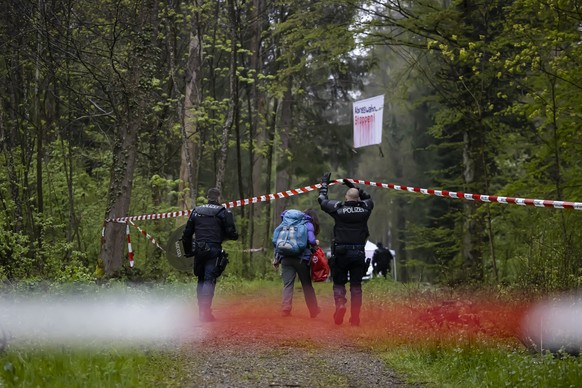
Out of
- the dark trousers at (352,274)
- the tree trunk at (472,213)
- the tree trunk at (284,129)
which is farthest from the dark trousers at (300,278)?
the tree trunk at (284,129)

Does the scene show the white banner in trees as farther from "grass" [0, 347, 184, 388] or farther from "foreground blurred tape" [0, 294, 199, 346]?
"grass" [0, 347, 184, 388]

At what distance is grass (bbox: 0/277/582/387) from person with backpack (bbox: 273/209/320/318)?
126 centimetres

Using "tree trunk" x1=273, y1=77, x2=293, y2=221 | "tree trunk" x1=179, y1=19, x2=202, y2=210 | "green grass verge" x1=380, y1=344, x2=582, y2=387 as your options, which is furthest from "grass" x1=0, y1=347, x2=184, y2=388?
"tree trunk" x1=273, y1=77, x2=293, y2=221

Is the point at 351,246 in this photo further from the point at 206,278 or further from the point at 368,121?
the point at 368,121

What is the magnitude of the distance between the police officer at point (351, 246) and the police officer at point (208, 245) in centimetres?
153

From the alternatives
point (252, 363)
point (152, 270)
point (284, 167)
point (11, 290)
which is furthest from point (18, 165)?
point (284, 167)

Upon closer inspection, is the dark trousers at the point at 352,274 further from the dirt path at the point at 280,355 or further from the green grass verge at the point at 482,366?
the green grass verge at the point at 482,366

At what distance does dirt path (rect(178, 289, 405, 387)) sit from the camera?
675 centimetres

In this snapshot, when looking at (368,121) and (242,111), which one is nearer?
(368,121)

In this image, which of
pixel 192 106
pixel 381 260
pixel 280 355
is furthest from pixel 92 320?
pixel 381 260

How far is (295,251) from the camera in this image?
11.4m

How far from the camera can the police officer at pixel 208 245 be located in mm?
10695

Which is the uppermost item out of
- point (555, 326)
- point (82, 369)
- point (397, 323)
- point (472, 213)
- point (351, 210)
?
point (472, 213)

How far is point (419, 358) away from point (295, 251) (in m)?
3.73
